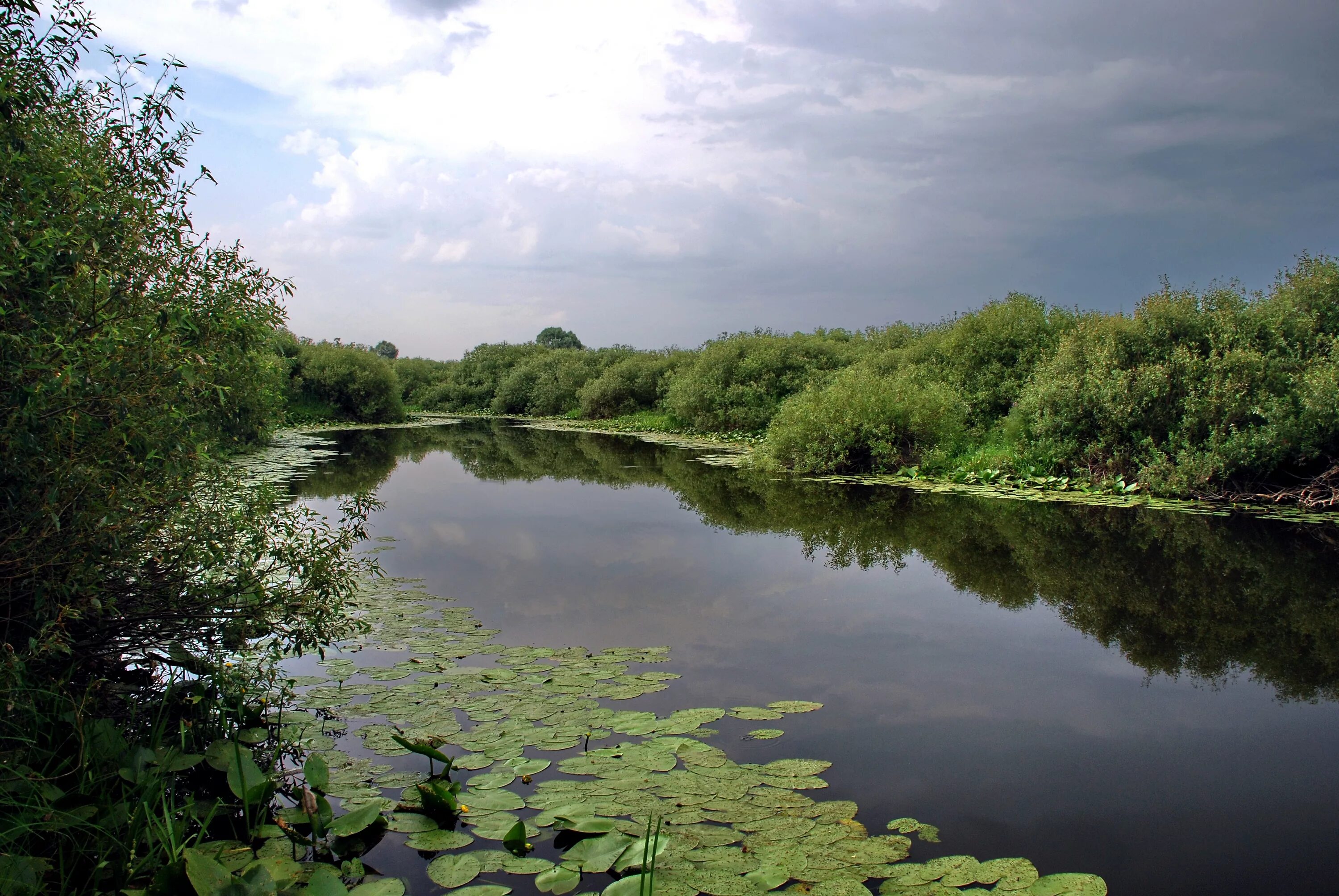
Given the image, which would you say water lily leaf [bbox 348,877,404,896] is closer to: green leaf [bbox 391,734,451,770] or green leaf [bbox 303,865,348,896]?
green leaf [bbox 303,865,348,896]

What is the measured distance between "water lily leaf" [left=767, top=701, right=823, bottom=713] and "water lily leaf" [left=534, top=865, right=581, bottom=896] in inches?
80.0

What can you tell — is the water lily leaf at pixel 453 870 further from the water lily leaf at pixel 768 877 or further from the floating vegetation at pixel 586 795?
the water lily leaf at pixel 768 877

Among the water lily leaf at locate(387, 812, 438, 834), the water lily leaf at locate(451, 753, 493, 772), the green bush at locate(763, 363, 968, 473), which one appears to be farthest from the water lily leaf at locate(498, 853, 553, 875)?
the green bush at locate(763, 363, 968, 473)

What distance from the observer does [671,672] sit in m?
5.66

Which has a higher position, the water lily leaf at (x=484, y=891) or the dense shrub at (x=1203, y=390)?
the dense shrub at (x=1203, y=390)

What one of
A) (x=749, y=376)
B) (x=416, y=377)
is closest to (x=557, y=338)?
(x=416, y=377)

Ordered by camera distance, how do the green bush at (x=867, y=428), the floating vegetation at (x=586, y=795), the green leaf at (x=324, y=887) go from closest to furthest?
1. the green leaf at (x=324, y=887)
2. the floating vegetation at (x=586, y=795)
3. the green bush at (x=867, y=428)

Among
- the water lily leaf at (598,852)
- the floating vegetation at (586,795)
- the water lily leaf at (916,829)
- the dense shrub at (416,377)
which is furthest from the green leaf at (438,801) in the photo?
the dense shrub at (416,377)

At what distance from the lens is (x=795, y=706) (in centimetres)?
502

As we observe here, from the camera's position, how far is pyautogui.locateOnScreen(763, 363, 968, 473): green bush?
1717 cm

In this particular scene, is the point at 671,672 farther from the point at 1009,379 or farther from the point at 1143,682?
the point at 1009,379

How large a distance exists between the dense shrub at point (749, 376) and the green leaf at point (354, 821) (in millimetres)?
24813

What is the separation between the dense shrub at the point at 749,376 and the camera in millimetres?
29078

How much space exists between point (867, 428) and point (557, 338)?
78344 mm
